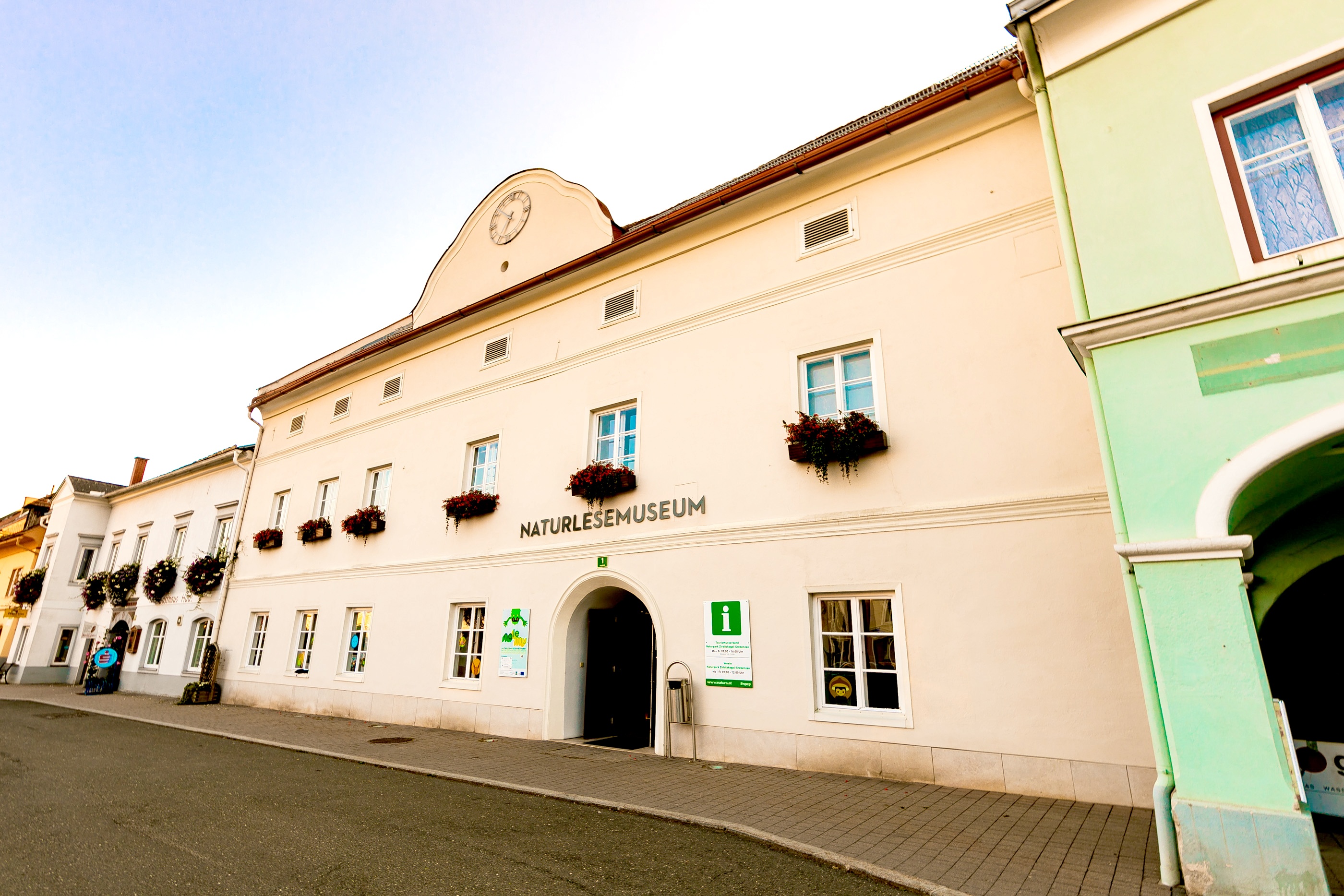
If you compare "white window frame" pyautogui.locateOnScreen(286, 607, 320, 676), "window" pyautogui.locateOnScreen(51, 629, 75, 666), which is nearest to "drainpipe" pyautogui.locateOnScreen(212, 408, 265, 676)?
"white window frame" pyautogui.locateOnScreen(286, 607, 320, 676)

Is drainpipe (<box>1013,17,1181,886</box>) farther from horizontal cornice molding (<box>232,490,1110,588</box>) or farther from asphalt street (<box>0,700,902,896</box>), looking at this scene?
asphalt street (<box>0,700,902,896</box>)

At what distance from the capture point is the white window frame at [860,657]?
736 centimetres

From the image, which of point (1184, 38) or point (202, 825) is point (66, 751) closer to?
point (202, 825)

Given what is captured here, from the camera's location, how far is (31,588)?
85.4ft

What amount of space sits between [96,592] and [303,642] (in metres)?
15.0

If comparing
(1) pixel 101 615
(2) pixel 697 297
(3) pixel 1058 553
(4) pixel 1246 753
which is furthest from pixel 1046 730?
(1) pixel 101 615

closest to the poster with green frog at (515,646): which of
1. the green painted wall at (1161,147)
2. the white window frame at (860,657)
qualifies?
the white window frame at (860,657)

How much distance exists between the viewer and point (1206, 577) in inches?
171

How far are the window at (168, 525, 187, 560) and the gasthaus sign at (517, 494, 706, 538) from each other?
1635 centimetres

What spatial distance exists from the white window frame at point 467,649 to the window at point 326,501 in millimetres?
5493

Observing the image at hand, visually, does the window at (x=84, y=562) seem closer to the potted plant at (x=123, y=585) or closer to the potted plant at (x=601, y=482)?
the potted plant at (x=123, y=585)

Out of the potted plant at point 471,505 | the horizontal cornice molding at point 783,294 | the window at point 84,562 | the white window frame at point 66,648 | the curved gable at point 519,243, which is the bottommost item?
the white window frame at point 66,648

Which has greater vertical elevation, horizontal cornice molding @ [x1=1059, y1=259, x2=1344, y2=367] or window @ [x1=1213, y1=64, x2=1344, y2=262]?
window @ [x1=1213, y1=64, x2=1344, y2=262]

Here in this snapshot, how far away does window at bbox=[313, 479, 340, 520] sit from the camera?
1583 cm
